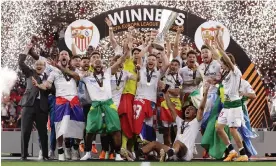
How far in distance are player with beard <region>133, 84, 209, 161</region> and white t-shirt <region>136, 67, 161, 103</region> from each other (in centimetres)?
32

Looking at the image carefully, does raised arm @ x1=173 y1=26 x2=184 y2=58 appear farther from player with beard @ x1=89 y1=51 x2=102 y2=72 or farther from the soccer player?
player with beard @ x1=89 y1=51 x2=102 y2=72

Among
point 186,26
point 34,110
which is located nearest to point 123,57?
point 34,110

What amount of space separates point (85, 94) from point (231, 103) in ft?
8.13

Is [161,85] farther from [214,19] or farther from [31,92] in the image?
[214,19]

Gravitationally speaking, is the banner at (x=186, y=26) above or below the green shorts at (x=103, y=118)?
above

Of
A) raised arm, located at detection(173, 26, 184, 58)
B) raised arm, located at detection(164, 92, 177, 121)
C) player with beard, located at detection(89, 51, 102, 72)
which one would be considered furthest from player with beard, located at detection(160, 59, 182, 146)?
player with beard, located at detection(89, 51, 102, 72)

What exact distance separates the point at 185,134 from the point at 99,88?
5.12 ft

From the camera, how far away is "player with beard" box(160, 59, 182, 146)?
14.9 metres

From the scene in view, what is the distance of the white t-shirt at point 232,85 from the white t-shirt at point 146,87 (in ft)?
3.90

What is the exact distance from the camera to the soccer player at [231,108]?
46.6 feet

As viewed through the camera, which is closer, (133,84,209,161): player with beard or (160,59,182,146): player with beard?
(133,84,209,161): player with beard

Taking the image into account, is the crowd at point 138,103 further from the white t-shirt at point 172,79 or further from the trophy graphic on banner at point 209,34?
the trophy graphic on banner at point 209,34

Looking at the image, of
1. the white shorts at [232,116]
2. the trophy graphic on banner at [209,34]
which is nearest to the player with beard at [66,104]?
the white shorts at [232,116]

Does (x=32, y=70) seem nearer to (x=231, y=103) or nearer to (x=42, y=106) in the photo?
(x=42, y=106)
